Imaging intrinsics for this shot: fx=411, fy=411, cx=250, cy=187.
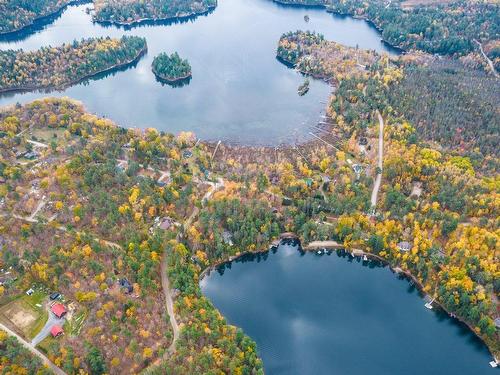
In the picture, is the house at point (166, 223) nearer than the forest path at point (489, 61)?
Yes

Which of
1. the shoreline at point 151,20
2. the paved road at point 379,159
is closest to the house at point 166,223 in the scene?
the paved road at point 379,159

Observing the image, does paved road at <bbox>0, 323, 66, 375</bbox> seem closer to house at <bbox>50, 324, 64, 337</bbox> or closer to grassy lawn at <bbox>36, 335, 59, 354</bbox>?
grassy lawn at <bbox>36, 335, 59, 354</bbox>

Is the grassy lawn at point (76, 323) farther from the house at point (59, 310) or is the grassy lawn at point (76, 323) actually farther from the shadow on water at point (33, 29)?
the shadow on water at point (33, 29)

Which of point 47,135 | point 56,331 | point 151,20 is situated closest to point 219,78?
point 47,135

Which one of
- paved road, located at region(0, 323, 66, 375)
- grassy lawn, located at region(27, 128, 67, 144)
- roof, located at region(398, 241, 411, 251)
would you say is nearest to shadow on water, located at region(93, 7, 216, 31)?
grassy lawn, located at region(27, 128, 67, 144)

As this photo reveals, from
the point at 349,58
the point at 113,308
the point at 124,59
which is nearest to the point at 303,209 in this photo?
the point at 113,308

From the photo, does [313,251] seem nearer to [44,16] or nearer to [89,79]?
[89,79]
